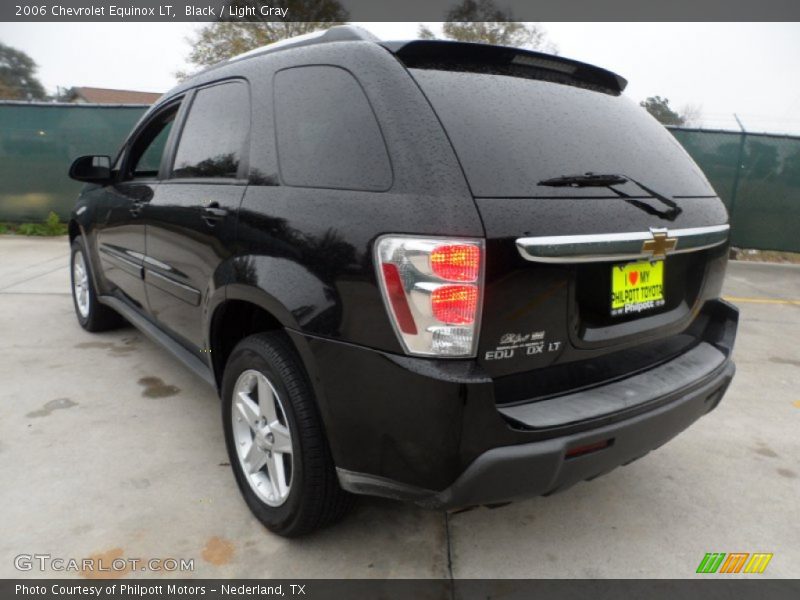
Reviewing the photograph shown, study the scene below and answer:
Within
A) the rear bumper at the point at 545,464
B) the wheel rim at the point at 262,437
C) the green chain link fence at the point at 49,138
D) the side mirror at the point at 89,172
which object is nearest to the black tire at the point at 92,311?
the side mirror at the point at 89,172

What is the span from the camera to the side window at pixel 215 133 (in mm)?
2383

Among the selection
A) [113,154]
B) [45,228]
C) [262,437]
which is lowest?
[45,228]

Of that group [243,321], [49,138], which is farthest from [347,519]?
[49,138]

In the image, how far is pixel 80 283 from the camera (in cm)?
465

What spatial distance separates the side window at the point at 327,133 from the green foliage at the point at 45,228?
8889mm

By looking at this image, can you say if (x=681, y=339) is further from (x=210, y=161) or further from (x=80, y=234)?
(x=80, y=234)

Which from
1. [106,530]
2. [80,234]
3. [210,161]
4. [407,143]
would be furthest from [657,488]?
[80,234]

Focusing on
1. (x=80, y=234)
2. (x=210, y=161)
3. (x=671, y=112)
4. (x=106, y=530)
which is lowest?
(x=106, y=530)

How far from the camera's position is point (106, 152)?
30.7 ft

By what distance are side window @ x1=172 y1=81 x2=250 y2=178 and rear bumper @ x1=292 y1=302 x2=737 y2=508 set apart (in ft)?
3.52

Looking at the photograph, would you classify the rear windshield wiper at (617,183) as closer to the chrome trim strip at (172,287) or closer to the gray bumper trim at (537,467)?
the gray bumper trim at (537,467)

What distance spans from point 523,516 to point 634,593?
507 millimetres

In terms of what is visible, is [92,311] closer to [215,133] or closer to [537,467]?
[215,133]

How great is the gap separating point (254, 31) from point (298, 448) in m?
26.9
